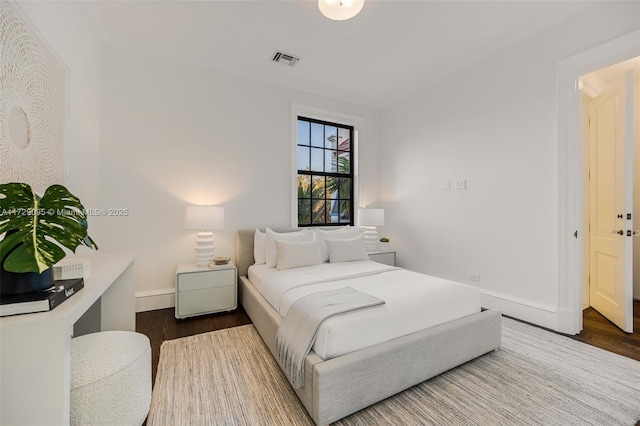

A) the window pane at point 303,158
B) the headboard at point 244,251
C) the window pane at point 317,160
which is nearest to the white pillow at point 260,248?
the headboard at point 244,251

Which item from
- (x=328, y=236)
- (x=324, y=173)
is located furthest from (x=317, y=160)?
(x=328, y=236)

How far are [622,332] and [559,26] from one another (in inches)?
111

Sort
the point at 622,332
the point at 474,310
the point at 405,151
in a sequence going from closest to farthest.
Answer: the point at 474,310, the point at 622,332, the point at 405,151

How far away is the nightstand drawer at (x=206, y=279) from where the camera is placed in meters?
2.68

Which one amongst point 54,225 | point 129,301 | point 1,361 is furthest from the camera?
point 129,301

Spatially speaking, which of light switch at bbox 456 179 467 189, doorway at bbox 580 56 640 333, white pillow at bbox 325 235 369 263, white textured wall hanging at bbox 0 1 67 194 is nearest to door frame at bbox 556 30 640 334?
doorway at bbox 580 56 640 333

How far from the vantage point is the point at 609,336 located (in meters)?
2.33

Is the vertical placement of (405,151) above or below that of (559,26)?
below

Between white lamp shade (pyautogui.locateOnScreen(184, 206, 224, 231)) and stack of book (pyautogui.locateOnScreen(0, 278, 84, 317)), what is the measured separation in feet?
5.93

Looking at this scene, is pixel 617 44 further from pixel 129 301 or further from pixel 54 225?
pixel 129 301

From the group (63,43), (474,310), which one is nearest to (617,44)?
(474,310)

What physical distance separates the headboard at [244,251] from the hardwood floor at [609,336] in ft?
10.6

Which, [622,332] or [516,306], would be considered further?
[516,306]

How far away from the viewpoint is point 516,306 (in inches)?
107
